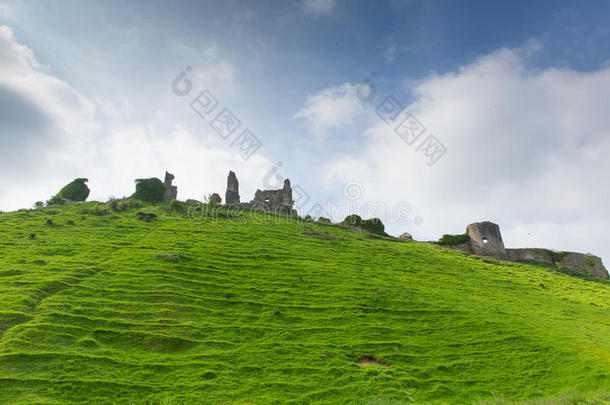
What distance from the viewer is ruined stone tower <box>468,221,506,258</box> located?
54406 millimetres

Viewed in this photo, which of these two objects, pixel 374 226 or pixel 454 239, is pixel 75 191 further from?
pixel 454 239

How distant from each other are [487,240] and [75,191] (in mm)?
74412

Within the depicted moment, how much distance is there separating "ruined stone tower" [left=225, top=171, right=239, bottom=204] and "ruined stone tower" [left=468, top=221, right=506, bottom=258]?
45843mm

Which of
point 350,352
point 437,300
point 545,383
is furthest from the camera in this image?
point 437,300

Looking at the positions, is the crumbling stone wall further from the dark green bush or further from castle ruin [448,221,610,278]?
castle ruin [448,221,610,278]

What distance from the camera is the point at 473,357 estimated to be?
48.4 ft

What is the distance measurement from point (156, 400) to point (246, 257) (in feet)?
51.4

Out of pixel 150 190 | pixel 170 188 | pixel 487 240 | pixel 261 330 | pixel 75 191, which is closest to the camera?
pixel 261 330

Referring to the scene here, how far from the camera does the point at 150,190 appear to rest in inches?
1999

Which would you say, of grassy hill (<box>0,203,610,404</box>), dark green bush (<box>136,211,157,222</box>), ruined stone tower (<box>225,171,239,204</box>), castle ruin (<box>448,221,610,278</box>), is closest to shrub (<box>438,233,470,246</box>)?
castle ruin (<box>448,221,610,278</box>)

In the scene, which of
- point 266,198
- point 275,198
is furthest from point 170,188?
point 275,198

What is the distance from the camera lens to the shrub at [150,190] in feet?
164

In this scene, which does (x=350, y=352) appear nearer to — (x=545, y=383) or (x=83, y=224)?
(x=545, y=383)

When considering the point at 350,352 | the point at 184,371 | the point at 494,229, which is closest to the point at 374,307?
the point at 350,352
